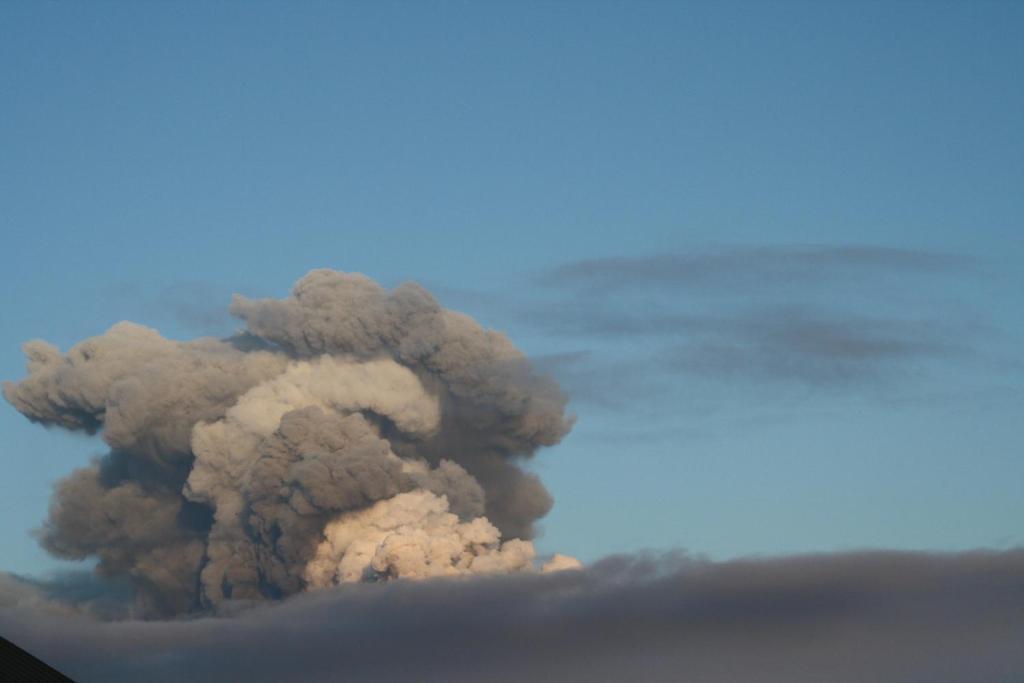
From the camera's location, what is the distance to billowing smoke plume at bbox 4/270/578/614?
101 meters

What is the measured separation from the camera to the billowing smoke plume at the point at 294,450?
10131 centimetres

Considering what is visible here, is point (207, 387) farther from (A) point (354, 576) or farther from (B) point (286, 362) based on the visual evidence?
(A) point (354, 576)

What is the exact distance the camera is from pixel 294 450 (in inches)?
4031

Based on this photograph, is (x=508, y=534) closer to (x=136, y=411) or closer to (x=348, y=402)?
(x=348, y=402)

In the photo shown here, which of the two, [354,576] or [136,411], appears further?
[136,411]

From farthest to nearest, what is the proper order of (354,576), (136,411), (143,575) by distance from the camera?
(143,575), (136,411), (354,576)

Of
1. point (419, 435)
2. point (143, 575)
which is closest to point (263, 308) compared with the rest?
point (419, 435)

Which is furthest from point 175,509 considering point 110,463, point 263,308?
point 263,308

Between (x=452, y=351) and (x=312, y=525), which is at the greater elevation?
(x=452, y=351)

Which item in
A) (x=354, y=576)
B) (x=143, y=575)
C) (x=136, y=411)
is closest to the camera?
(x=354, y=576)

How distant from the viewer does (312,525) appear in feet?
334

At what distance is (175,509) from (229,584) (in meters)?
5.87

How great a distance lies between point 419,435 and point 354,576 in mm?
8891

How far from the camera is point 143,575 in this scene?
114 m
